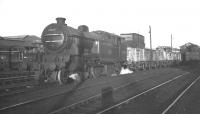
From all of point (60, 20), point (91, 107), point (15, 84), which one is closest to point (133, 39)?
point (60, 20)

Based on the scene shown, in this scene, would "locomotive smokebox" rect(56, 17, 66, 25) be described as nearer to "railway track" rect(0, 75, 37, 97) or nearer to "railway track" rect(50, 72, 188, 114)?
"railway track" rect(0, 75, 37, 97)

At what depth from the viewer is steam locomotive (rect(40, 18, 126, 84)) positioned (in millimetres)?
15125

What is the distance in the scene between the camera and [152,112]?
810cm

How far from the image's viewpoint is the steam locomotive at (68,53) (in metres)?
15.1

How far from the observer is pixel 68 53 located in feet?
50.6

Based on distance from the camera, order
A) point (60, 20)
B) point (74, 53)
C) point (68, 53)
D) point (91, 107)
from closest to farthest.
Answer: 1. point (91, 107)
2. point (68, 53)
3. point (74, 53)
4. point (60, 20)

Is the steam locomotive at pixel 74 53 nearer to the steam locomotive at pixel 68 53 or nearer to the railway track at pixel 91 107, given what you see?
the steam locomotive at pixel 68 53

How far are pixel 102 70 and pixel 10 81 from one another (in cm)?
752

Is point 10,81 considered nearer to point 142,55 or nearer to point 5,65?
point 5,65

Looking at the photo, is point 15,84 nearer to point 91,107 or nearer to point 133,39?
point 91,107

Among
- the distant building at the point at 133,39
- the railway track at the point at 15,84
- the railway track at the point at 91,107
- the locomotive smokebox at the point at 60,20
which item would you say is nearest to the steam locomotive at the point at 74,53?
the locomotive smokebox at the point at 60,20

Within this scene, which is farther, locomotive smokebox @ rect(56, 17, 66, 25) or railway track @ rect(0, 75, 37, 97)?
locomotive smokebox @ rect(56, 17, 66, 25)

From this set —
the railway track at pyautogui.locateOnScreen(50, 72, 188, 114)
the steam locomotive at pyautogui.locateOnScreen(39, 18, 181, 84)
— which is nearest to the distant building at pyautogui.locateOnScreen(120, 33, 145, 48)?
the steam locomotive at pyautogui.locateOnScreen(39, 18, 181, 84)

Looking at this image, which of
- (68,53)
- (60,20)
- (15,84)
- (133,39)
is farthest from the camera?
(133,39)
